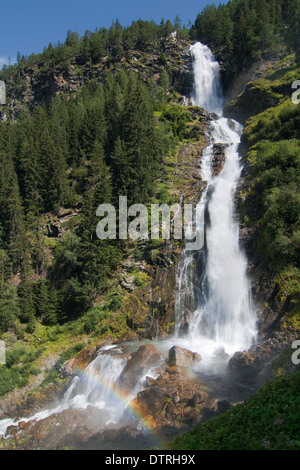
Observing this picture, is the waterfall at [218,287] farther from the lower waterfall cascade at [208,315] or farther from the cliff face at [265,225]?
the cliff face at [265,225]

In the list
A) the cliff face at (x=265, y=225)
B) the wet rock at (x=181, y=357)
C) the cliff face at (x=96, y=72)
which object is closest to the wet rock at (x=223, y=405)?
the wet rock at (x=181, y=357)

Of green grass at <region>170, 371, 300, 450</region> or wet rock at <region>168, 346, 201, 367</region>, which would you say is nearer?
green grass at <region>170, 371, 300, 450</region>

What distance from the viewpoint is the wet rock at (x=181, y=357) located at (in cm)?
1870

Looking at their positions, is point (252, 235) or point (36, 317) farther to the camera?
point (36, 317)

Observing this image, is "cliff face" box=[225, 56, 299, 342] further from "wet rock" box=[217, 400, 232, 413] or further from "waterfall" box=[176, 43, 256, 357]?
"wet rock" box=[217, 400, 232, 413]

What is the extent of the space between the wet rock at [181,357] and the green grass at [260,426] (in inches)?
300

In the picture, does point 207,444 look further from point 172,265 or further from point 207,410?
point 172,265

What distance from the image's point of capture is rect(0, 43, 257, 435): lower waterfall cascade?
62.9 feet

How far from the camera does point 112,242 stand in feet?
104

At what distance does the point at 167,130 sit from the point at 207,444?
50051mm

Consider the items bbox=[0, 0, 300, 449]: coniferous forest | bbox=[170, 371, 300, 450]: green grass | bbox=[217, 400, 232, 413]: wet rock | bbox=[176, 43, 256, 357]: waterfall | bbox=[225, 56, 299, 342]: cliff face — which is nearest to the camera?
bbox=[170, 371, 300, 450]: green grass

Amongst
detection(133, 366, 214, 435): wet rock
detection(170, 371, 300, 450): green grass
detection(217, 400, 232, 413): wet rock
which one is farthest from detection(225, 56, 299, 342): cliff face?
detection(170, 371, 300, 450): green grass

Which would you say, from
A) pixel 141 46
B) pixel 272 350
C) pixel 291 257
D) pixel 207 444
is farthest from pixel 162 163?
pixel 141 46

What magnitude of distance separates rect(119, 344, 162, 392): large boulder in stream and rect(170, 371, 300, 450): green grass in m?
7.80
